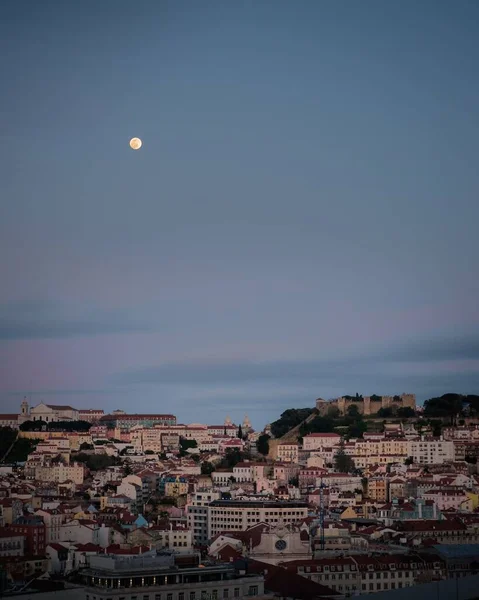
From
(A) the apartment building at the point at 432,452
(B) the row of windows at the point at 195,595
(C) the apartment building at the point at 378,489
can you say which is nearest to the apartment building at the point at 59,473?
(C) the apartment building at the point at 378,489

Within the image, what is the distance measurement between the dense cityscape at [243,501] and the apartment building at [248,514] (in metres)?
0.07

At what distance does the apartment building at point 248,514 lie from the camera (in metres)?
53.3

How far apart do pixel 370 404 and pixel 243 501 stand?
35354 millimetres

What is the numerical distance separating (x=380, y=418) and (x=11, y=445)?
2203cm

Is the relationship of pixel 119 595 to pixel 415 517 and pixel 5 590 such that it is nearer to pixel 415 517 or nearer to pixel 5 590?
pixel 5 590

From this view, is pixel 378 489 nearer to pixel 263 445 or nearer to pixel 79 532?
pixel 263 445

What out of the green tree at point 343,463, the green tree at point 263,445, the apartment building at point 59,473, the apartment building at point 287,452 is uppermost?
the green tree at point 263,445

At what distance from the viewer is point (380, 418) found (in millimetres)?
87438

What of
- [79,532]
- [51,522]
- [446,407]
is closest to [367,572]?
[79,532]

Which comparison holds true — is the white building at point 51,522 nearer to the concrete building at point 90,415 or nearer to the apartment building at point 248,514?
the apartment building at point 248,514

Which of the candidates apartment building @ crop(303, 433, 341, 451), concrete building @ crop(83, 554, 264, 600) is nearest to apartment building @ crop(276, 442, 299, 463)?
apartment building @ crop(303, 433, 341, 451)

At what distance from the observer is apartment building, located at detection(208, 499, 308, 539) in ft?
175

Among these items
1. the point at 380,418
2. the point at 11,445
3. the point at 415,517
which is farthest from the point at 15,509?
the point at 380,418

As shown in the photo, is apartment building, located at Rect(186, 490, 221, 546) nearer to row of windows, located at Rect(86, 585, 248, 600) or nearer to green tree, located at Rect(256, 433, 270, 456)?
row of windows, located at Rect(86, 585, 248, 600)
